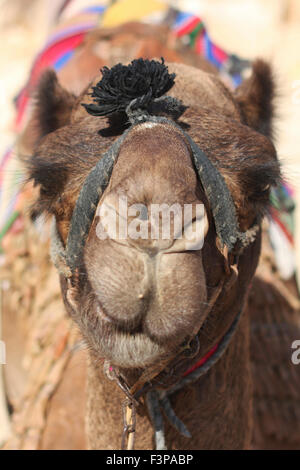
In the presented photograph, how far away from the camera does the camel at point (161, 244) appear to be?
4.24ft

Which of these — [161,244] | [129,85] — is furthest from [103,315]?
[129,85]

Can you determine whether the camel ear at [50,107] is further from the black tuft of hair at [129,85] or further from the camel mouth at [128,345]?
the camel mouth at [128,345]

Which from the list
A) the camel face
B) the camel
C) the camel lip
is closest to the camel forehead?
the camel

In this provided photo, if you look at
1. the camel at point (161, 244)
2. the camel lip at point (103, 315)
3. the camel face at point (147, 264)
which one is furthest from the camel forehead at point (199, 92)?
the camel lip at point (103, 315)

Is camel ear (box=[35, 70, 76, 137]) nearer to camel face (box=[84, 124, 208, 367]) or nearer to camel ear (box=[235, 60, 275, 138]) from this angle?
camel ear (box=[235, 60, 275, 138])

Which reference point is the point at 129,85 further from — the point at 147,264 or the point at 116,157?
the point at 147,264

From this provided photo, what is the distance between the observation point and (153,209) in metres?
1.26

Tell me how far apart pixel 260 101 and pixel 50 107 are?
80 cm

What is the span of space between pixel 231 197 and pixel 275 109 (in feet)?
2.37

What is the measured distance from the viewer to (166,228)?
49.2 inches

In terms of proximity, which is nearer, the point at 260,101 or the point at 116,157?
the point at 116,157

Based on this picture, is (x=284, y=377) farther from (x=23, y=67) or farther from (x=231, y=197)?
(x=23, y=67)

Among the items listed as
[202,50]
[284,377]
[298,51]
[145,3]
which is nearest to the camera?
[284,377]
